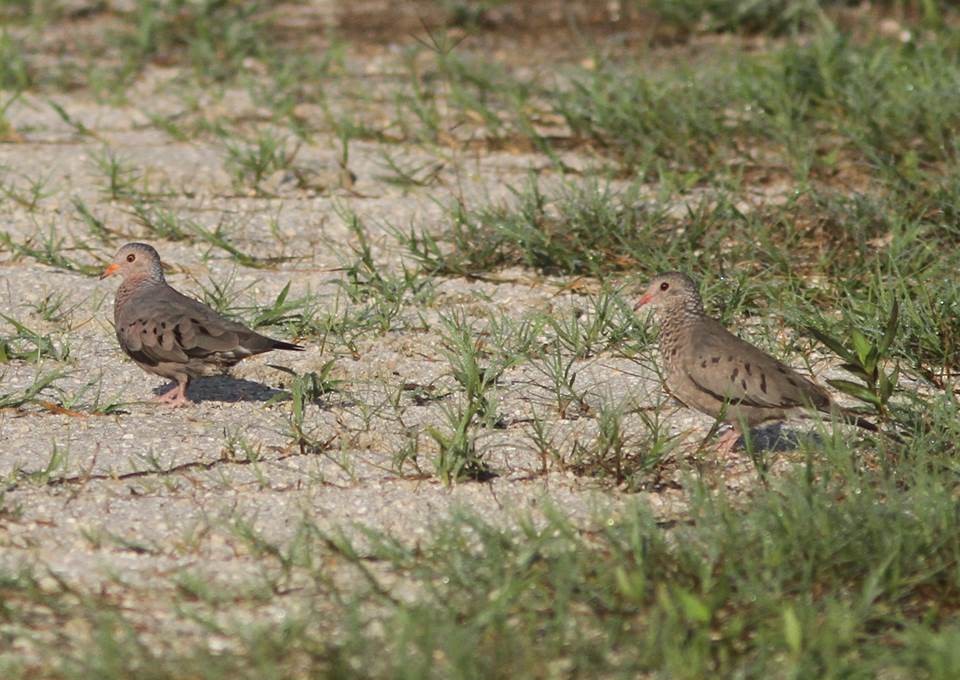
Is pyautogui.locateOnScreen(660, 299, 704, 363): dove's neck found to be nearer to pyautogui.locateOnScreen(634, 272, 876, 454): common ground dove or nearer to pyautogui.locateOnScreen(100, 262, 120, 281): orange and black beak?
pyautogui.locateOnScreen(634, 272, 876, 454): common ground dove

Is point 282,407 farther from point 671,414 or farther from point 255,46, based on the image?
point 255,46

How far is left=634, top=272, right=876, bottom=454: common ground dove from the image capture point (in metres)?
4.83

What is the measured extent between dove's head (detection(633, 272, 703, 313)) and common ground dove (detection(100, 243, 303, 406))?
121 centimetres

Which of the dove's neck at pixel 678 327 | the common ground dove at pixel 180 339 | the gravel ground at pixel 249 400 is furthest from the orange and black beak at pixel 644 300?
the common ground dove at pixel 180 339

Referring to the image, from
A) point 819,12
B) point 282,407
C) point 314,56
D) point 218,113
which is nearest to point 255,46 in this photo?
point 314,56

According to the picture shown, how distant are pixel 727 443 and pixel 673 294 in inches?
25.3

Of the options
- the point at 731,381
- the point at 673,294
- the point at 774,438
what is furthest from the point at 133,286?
the point at 774,438

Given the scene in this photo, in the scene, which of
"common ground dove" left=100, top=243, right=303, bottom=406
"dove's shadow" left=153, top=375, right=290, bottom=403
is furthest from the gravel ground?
"common ground dove" left=100, top=243, right=303, bottom=406

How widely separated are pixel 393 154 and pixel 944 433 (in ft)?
11.3

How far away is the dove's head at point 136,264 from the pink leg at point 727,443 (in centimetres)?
214

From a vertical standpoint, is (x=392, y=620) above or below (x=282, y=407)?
above

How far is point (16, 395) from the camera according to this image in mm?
5141

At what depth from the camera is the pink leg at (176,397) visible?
5.27 m

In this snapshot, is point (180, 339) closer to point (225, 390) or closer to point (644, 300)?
point (225, 390)
